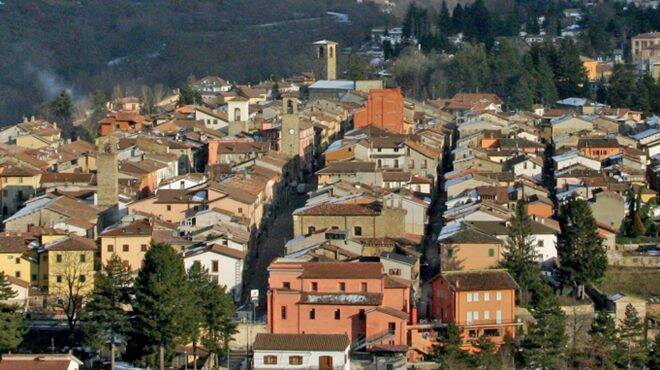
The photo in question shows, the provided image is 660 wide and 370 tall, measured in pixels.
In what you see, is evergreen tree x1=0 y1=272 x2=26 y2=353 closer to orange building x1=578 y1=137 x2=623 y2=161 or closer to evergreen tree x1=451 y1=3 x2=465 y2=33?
orange building x1=578 y1=137 x2=623 y2=161

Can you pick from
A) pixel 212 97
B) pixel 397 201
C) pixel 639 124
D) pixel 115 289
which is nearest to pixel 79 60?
pixel 212 97

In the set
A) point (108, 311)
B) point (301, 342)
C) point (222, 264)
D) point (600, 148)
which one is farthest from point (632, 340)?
point (600, 148)

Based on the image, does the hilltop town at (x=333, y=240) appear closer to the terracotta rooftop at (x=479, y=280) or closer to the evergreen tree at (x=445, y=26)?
the terracotta rooftop at (x=479, y=280)

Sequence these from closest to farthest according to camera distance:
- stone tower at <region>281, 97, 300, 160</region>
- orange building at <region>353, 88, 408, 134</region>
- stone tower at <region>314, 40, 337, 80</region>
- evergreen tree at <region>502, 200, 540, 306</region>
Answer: evergreen tree at <region>502, 200, 540, 306</region> → stone tower at <region>281, 97, 300, 160</region> → orange building at <region>353, 88, 408, 134</region> → stone tower at <region>314, 40, 337, 80</region>

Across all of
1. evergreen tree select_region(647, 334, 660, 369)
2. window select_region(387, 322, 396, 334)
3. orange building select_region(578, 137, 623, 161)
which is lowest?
evergreen tree select_region(647, 334, 660, 369)

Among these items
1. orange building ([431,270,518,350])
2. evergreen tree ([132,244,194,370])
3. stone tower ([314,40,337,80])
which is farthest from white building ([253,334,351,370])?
stone tower ([314,40,337,80])

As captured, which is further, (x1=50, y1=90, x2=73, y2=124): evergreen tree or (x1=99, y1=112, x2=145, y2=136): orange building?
(x1=50, y1=90, x2=73, y2=124): evergreen tree

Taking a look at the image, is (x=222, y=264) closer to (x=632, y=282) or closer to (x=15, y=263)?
(x=15, y=263)

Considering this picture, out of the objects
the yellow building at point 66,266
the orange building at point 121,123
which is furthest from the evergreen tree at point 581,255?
the orange building at point 121,123
